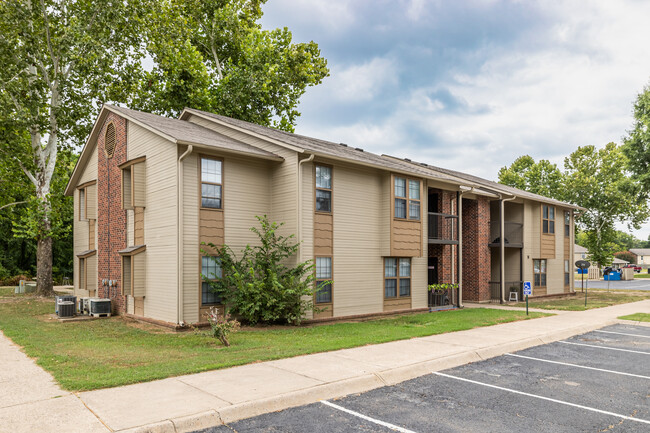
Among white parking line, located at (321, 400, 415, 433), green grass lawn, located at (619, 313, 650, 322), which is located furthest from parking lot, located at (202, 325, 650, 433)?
green grass lawn, located at (619, 313, 650, 322)

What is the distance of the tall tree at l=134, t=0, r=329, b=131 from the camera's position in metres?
30.3

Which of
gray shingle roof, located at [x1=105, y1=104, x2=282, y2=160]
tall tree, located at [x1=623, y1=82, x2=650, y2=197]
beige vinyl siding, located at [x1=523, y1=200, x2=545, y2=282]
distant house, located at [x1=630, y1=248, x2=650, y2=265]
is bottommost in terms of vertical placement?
distant house, located at [x1=630, y1=248, x2=650, y2=265]

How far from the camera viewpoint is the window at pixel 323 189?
15.6 meters

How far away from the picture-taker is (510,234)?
1014 inches

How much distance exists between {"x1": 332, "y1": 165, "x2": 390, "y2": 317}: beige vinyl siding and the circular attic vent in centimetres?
895

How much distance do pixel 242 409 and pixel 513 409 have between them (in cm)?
387

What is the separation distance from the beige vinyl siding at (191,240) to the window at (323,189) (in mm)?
3927

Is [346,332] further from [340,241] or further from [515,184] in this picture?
[515,184]

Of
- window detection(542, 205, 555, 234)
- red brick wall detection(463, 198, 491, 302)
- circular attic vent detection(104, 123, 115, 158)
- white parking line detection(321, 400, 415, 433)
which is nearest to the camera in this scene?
white parking line detection(321, 400, 415, 433)

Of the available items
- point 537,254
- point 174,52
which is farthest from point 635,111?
point 174,52

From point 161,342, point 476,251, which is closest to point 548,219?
point 476,251

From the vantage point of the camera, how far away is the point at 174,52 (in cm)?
3008

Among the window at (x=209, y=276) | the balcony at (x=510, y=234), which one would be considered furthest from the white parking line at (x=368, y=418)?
the balcony at (x=510, y=234)

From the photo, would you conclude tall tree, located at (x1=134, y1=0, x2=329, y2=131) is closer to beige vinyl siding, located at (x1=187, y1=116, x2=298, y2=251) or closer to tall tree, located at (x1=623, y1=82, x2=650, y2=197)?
beige vinyl siding, located at (x1=187, y1=116, x2=298, y2=251)
